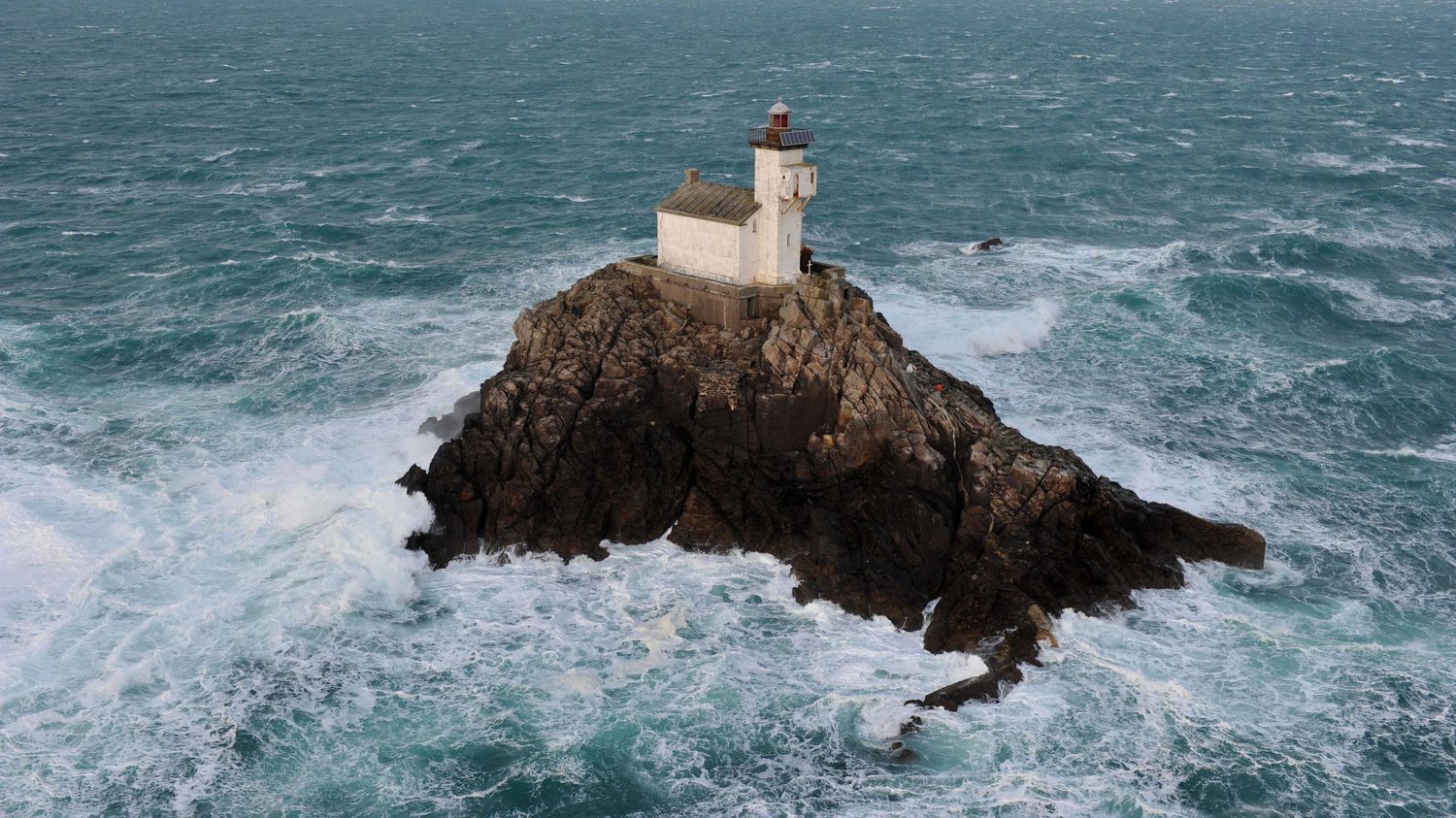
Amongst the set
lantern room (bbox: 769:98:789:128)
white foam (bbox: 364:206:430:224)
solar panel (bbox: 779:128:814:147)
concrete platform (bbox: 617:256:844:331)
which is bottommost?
white foam (bbox: 364:206:430:224)

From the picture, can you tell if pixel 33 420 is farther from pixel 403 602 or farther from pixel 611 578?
pixel 611 578

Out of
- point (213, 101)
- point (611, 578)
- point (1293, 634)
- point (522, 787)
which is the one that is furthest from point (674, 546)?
point (213, 101)

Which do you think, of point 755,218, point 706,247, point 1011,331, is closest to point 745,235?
point 755,218

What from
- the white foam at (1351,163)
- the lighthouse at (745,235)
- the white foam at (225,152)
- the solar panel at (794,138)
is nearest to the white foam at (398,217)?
the white foam at (225,152)

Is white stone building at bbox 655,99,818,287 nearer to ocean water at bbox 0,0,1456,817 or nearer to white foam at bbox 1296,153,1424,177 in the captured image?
ocean water at bbox 0,0,1456,817

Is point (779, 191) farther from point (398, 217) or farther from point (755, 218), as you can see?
point (398, 217)

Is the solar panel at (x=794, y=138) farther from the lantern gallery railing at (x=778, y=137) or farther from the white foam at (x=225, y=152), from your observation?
the white foam at (x=225, y=152)

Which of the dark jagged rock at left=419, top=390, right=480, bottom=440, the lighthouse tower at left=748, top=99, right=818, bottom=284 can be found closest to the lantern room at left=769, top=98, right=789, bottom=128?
the lighthouse tower at left=748, top=99, right=818, bottom=284
